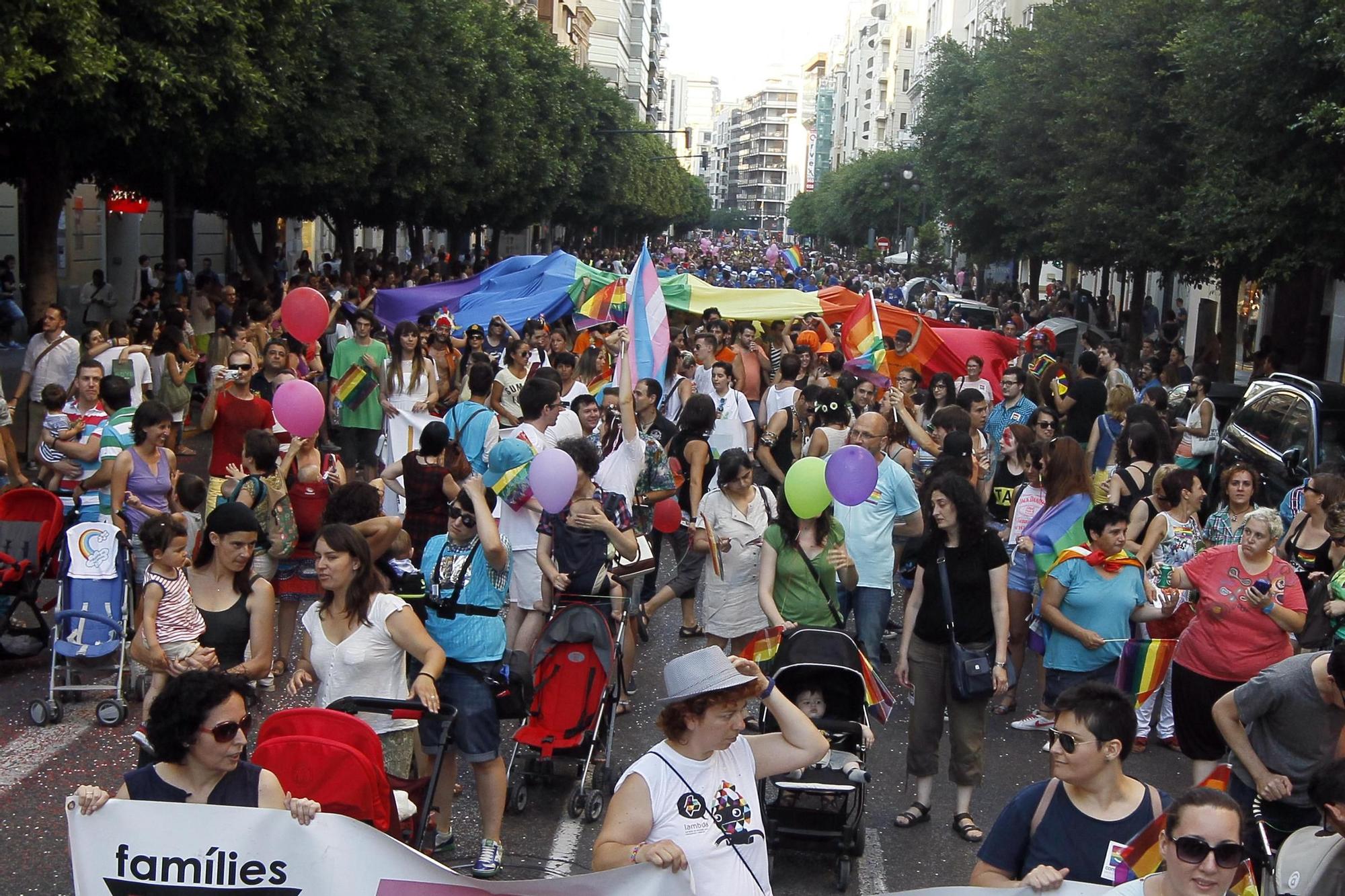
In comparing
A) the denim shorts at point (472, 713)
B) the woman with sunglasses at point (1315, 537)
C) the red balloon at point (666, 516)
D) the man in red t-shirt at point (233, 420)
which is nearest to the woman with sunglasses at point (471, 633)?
the denim shorts at point (472, 713)

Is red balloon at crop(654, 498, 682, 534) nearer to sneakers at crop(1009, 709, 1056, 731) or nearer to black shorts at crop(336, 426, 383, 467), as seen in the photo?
sneakers at crop(1009, 709, 1056, 731)

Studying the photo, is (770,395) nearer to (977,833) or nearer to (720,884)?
(977,833)

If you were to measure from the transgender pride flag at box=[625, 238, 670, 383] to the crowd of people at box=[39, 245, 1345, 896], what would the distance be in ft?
0.52

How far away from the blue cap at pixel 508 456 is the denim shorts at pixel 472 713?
237 cm

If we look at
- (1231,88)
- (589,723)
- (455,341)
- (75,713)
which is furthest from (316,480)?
(1231,88)

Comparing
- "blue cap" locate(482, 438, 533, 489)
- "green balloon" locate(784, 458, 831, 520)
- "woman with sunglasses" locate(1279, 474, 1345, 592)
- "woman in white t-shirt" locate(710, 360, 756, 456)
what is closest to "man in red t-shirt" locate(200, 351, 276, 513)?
"blue cap" locate(482, 438, 533, 489)

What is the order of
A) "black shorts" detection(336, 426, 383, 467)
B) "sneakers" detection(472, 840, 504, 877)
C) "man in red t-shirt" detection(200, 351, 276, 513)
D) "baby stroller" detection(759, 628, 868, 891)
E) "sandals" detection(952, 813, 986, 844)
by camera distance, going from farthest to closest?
"black shorts" detection(336, 426, 383, 467)
"man in red t-shirt" detection(200, 351, 276, 513)
"sandals" detection(952, 813, 986, 844)
"baby stroller" detection(759, 628, 868, 891)
"sneakers" detection(472, 840, 504, 877)

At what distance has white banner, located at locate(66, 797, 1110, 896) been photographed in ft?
13.8

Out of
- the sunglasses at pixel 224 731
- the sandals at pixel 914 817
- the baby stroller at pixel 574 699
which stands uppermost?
the sunglasses at pixel 224 731

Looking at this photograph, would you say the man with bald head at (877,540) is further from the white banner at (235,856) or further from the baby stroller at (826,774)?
the white banner at (235,856)

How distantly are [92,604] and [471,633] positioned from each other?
3.02 metres

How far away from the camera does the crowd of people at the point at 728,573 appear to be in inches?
165

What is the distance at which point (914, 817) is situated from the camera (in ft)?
22.8

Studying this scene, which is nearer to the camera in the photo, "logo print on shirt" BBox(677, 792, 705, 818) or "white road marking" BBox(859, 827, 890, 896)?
"logo print on shirt" BBox(677, 792, 705, 818)
